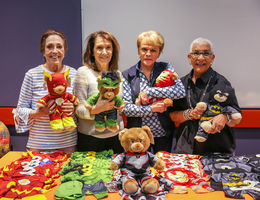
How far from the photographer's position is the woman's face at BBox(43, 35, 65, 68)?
199cm

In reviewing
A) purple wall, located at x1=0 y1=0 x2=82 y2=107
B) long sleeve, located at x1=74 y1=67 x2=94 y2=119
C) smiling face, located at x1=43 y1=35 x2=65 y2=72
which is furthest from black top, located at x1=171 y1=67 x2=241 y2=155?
purple wall, located at x1=0 y1=0 x2=82 y2=107

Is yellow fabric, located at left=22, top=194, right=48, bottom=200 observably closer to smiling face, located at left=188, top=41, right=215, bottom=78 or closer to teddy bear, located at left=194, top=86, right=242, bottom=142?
teddy bear, located at left=194, top=86, right=242, bottom=142

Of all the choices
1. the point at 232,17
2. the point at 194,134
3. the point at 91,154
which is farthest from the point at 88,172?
the point at 232,17

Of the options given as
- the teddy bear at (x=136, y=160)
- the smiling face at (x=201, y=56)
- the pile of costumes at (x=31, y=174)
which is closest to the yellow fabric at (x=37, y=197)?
the pile of costumes at (x=31, y=174)

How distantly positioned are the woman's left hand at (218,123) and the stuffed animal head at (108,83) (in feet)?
3.14

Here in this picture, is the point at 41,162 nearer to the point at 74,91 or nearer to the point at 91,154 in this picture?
the point at 91,154

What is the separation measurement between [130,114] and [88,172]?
678 mm

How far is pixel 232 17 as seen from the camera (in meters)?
2.84

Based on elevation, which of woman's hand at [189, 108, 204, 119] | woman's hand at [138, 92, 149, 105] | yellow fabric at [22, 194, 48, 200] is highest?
woman's hand at [138, 92, 149, 105]

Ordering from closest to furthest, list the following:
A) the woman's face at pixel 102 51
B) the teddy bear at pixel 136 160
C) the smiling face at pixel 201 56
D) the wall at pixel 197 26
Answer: the teddy bear at pixel 136 160 → the woman's face at pixel 102 51 → the smiling face at pixel 201 56 → the wall at pixel 197 26

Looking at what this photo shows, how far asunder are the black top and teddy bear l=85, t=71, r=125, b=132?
713 mm

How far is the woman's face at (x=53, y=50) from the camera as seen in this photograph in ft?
6.54

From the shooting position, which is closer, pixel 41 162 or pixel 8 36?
pixel 41 162

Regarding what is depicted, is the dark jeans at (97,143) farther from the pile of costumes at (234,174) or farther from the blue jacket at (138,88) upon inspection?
the pile of costumes at (234,174)
